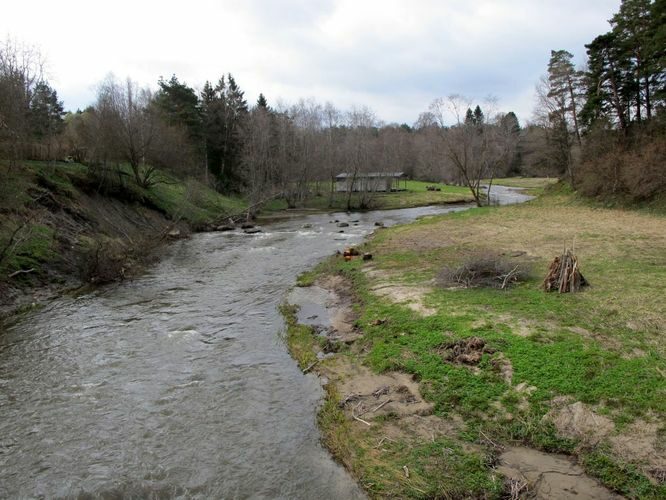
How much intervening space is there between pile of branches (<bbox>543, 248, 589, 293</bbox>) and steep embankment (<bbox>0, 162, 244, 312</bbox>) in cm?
1848

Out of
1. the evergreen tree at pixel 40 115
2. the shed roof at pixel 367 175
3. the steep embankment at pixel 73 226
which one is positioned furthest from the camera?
the shed roof at pixel 367 175

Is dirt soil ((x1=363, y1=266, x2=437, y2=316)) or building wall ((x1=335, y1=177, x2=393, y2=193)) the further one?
building wall ((x1=335, y1=177, x2=393, y2=193))

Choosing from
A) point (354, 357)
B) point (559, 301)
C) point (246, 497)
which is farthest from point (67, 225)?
point (559, 301)

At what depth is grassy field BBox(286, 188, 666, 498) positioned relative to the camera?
688 centimetres

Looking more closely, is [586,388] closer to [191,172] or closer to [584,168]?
[584,168]

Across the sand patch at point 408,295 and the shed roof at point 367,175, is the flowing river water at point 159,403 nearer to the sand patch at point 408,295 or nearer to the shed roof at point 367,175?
the sand patch at point 408,295

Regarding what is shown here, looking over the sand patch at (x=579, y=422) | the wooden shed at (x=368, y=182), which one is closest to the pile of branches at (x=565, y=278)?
the sand patch at (x=579, y=422)

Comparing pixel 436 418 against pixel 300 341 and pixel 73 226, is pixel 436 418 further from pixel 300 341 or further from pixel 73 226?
pixel 73 226

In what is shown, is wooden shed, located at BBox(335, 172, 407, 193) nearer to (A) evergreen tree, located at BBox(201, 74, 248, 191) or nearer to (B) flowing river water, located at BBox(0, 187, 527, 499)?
(A) evergreen tree, located at BBox(201, 74, 248, 191)

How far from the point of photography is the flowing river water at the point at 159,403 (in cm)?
738

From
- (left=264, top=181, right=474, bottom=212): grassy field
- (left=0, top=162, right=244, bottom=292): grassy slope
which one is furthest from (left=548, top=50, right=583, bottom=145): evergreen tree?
(left=0, top=162, right=244, bottom=292): grassy slope

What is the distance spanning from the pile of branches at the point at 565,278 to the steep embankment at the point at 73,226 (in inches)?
728

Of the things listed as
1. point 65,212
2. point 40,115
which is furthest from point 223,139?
point 65,212

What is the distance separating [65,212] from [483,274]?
75.8ft
